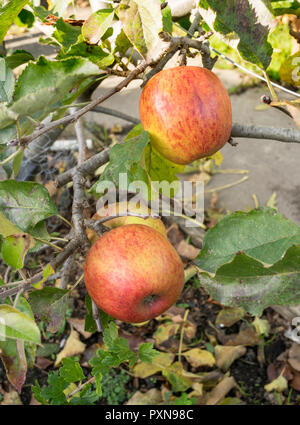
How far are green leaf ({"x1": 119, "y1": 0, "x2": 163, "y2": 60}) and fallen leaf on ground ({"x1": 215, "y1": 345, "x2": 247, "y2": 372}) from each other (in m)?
1.09

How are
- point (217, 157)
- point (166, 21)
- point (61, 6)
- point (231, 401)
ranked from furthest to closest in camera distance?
point (231, 401) → point (217, 157) → point (61, 6) → point (166, 21)

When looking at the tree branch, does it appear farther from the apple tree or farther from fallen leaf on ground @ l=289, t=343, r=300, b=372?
fallen leaf on ground @ l=289, t=343, r=300, b=372

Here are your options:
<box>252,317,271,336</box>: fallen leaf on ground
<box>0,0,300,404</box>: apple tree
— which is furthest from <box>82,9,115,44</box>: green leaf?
<box>252,317,271,336</box>: fallen leaf on ground

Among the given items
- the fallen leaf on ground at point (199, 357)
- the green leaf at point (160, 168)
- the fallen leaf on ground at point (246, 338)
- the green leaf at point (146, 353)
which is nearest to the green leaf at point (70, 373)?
the green leaf at point (146, 353)

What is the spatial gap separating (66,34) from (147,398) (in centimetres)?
107

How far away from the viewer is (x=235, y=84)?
2781 mm

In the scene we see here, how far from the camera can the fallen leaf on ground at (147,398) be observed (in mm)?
1367

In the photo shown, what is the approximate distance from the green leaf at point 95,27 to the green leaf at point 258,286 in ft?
1.31

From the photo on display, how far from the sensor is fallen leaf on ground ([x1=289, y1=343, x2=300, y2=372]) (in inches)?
55.6

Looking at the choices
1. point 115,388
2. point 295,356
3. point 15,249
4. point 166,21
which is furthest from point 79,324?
point 166,21

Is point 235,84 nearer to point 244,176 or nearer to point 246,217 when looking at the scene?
point 244,176

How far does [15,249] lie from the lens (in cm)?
73

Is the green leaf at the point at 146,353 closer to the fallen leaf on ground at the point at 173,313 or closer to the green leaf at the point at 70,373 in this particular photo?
the green leaf at the point at 70,373

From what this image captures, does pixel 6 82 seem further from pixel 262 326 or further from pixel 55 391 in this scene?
pixel 262 326
